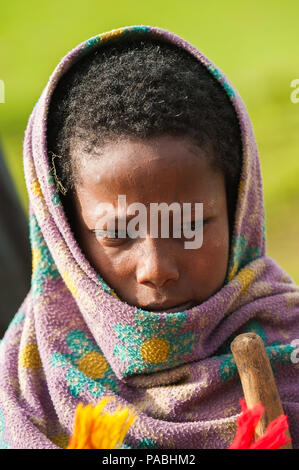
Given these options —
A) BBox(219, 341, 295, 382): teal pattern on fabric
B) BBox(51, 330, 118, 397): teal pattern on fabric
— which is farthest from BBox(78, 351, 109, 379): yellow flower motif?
BBox(219, 341, 295, 382): teal pattern on fabric

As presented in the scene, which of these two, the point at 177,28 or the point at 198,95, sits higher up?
the point at 177,28

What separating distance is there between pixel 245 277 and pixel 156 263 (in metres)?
0.30

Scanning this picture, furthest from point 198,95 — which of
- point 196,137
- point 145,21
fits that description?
point 145,21

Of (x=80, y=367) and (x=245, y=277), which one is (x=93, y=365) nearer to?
(x=80, y=367)

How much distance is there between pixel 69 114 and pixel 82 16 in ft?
29.3

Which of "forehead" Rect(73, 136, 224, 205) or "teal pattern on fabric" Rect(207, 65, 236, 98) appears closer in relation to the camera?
"forehead" Rect(73, 136, 224, 205)

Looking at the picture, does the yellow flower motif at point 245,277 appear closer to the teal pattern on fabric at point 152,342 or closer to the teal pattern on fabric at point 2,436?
the teal pattern on fabric at point 152,342

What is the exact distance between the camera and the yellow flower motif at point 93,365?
1.71 meters

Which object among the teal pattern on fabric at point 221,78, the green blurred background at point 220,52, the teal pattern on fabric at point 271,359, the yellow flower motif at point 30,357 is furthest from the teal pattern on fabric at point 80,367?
the green blurred background at point 220,52

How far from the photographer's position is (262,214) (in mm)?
1878

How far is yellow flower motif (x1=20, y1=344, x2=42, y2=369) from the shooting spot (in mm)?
1810

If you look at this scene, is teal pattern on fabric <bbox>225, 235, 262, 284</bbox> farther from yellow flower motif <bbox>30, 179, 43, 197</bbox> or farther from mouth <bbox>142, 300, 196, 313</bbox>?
yellow flower motif <bbox>30, 179, 43, 197</bbox>

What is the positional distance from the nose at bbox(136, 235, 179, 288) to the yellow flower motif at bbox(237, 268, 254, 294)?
0.23 metres
